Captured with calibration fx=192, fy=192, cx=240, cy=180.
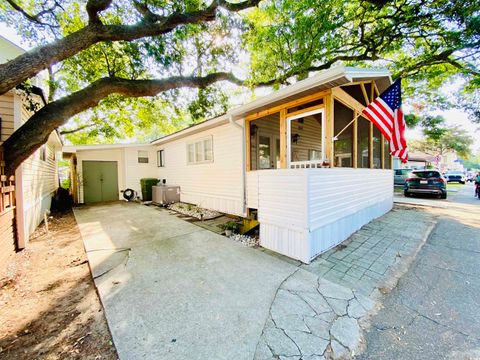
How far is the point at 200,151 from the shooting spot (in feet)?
26.8

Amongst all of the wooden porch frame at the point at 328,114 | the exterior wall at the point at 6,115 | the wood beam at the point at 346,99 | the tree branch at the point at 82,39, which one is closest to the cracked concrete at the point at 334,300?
the wooden porch frame at the point at 328,114

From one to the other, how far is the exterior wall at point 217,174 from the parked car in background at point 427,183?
10505mm

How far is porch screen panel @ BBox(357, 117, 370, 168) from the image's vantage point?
17.4ft

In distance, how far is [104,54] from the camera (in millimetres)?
5566

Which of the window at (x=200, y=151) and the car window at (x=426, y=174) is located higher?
the window at (x=200, y=151)

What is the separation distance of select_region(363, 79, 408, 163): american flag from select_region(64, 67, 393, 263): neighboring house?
0.46 meters

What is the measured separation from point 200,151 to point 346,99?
5586 mm

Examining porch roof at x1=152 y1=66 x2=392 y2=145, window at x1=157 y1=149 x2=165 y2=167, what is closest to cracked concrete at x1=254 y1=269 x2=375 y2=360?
porch roof at x1=152 y1=66 x2=392 y2=145

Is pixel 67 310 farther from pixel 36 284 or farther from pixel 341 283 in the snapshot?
pixel 341 283

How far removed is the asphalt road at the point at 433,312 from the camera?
1.69 metres

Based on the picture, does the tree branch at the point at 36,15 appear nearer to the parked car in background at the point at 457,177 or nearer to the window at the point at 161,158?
the window at the point at 161,158

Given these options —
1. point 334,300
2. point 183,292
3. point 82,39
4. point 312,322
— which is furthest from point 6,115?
point 334,300

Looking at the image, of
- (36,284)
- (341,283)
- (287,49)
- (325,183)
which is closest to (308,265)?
(341,283)

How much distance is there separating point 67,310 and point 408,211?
31.1 feet
